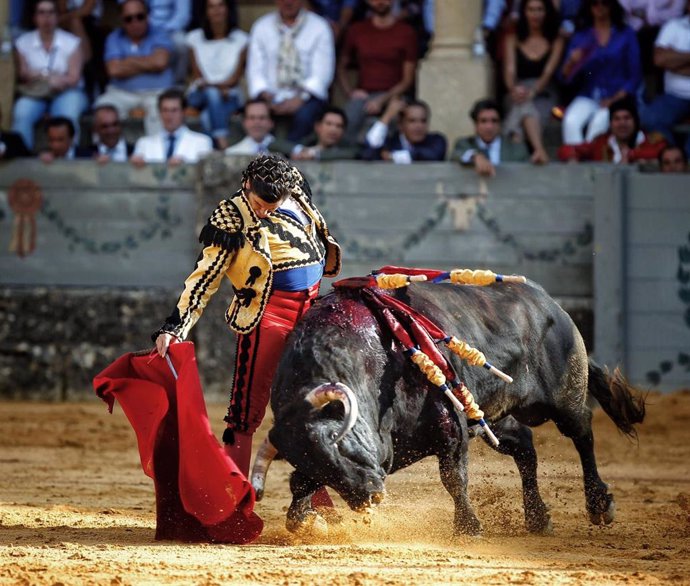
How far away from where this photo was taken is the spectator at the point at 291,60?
10.9 metres

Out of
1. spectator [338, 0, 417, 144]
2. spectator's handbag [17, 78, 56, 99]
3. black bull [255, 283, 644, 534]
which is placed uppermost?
spectator [338, 0, 417, 144]

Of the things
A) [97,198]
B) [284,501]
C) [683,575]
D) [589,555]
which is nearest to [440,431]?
[589,555]

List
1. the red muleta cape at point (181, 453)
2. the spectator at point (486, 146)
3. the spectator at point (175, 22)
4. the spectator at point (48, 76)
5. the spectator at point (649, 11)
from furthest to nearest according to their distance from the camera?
the spectator at point (175, 22) → the spectator at point (48, 76) → the spectator at point (649, 11) → the spectator at point (486, 146) → the red muleta cape at point (181, 453)

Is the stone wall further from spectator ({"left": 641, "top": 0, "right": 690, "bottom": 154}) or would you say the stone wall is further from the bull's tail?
the bull's tail

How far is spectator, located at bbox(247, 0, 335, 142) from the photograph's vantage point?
1088 centimetres

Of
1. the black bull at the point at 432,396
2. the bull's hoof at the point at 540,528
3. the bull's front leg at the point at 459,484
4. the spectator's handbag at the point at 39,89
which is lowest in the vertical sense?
the bull's hoof at the point at 540,528

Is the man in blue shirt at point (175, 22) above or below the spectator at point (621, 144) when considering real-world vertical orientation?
above

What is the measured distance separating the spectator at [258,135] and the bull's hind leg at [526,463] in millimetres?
4616

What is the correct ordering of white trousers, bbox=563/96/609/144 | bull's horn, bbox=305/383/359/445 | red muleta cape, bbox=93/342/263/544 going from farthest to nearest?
white trousers, bbox=563/96/609/144, red muleta cape, bbox=93/342/263/544, bull's horn, bbox=305/383/359/445

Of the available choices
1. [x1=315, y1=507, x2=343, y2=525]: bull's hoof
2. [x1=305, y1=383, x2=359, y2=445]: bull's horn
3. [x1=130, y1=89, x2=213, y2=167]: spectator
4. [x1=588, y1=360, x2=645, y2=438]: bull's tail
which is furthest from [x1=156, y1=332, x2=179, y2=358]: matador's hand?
[x1=130, y1=89, x2=213, y2=167]: spectator

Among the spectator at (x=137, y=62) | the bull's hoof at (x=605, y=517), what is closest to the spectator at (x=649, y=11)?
the spectator at (x=137, y=62)

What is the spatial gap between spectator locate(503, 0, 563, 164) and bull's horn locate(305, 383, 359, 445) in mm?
5566

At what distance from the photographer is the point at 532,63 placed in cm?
1080

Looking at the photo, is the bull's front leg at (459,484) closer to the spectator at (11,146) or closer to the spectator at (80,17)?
the spectator at (11,146)
